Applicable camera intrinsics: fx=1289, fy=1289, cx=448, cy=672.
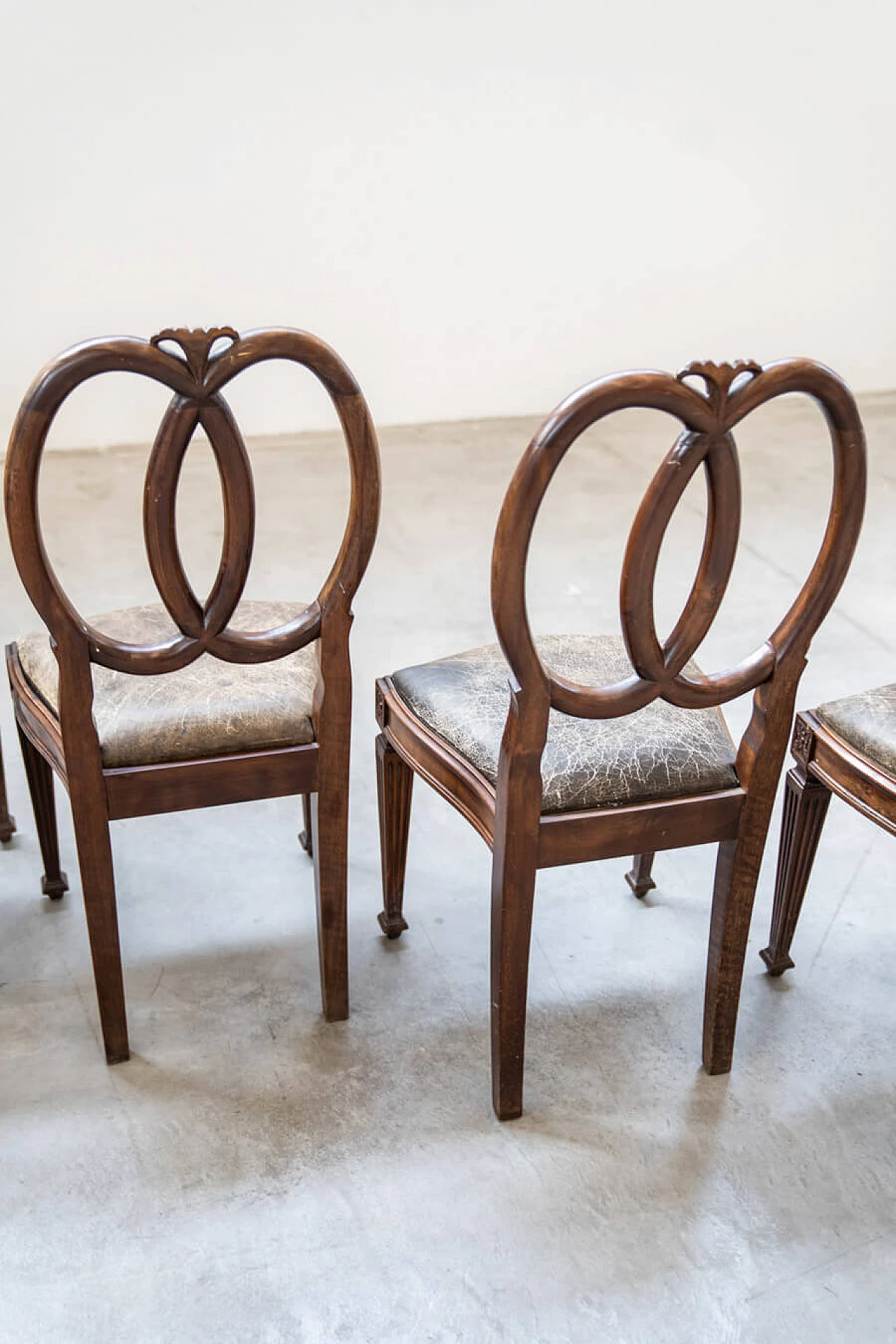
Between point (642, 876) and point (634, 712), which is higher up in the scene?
point (634, 712)

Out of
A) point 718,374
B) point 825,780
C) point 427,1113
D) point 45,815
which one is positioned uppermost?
point 718,374

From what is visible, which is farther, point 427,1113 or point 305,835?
point 305,835

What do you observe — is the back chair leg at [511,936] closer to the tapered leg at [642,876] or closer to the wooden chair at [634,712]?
the wooden chair at [634,712]

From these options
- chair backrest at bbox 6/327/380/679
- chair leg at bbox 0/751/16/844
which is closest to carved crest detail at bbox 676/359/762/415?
chair backrest at bbox 6/327/380/679

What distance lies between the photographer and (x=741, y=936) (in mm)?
1693

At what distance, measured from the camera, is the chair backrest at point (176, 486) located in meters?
1.37

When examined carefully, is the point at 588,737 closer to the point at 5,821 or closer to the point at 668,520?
the point at 668,520

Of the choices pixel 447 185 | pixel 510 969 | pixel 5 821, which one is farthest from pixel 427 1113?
pixel 447 185

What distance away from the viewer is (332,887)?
176 centimetres

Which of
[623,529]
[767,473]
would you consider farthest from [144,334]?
[767,473]

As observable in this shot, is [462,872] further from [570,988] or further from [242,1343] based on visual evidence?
[242,1343]

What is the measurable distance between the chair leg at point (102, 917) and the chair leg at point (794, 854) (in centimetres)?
94

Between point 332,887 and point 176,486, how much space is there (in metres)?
0.59

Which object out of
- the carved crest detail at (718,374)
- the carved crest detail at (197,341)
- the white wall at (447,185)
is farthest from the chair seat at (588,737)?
the white wall at (447,185)
